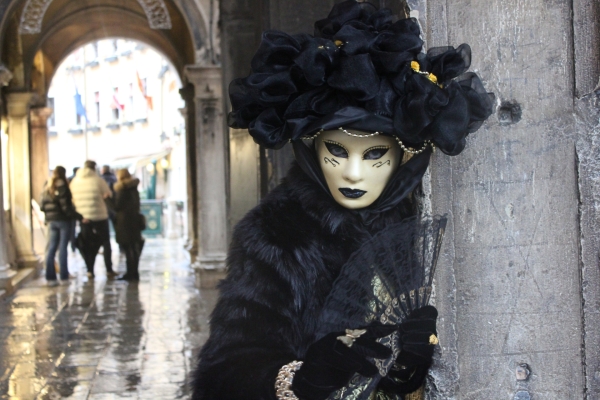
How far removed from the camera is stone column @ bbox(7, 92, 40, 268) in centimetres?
1270

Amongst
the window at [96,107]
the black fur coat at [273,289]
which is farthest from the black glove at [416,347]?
the window at [96,107]

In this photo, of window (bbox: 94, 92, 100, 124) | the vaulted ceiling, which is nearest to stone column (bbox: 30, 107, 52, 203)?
the vaulted ceiling

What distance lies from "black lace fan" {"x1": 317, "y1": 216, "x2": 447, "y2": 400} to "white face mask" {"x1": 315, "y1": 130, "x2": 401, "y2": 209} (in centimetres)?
21

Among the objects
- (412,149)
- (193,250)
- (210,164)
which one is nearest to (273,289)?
(412,149)

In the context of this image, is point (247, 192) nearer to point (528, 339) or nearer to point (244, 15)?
point (244, 15)

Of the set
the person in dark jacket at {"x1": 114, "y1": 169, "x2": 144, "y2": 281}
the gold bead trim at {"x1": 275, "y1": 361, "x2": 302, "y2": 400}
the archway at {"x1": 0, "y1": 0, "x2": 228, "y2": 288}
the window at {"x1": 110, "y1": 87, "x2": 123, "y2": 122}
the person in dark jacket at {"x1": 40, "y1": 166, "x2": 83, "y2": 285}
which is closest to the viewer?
the gold bead trim at {"x1": 275, "y1": 361, "x2": 302, "y2": 400}

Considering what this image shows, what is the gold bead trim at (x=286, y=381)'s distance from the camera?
194cm

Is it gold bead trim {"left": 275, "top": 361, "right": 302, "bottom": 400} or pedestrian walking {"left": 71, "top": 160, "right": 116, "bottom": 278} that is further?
pedestrian walking {"left": 71, "top": 160, "right": 116, "bottom": 278}

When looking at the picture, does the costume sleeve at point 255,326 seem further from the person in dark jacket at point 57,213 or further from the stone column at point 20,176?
the stone column at point 20,176


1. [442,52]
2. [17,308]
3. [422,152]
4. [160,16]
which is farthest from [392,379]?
[160,16]

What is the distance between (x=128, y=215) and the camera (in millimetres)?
11469

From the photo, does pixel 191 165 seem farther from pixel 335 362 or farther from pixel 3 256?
pixel 335 362

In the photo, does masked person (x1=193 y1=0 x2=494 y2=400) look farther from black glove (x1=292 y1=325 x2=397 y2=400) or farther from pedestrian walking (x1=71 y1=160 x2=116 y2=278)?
pedestrian walking (x1=71 y1=160 x2=116 y2=278)

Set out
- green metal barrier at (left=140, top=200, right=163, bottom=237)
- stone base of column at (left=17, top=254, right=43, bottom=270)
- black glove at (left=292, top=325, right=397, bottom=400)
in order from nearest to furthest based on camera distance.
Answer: black glove at (left=292, top=325, right=397, bottom=400), stone base of column at (left=17, top=254, right=43, bottom=270), green metal barrier at (left=140, top=200, right=163, bottom=237)
